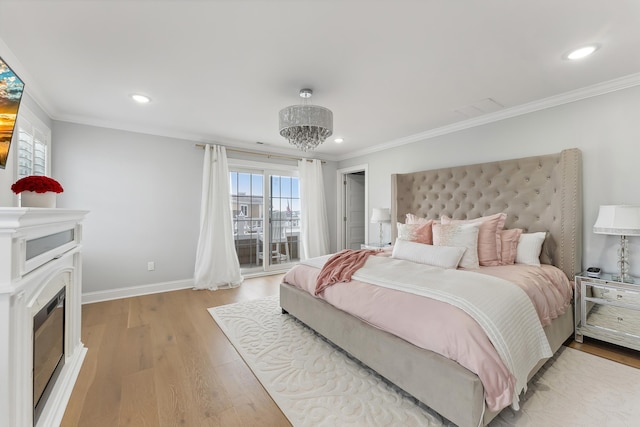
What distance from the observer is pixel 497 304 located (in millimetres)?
1651

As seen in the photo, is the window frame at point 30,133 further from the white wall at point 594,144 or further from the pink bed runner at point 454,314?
the white wall at point 594,144

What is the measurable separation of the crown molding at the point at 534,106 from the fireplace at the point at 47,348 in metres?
4.39

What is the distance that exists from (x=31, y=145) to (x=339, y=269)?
335 centimetres

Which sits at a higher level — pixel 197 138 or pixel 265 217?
pixel 197 138

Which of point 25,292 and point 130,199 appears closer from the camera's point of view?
point 25,292

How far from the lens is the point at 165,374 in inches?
80.5

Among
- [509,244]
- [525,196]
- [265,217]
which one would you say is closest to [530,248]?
[509,244]

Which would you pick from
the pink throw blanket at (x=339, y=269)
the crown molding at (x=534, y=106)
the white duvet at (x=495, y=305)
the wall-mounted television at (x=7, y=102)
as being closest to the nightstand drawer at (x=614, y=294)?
the white duvet at (x=495, y=305)

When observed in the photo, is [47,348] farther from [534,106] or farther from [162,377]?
[534,106]

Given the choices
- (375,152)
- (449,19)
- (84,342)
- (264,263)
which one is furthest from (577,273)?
(84,342)

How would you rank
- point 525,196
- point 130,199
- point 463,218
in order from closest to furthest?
1. point 525,196
2. point 463,218
3. point 130,199

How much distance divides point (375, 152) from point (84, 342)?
466 cm

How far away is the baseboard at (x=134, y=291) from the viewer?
3.56 meters

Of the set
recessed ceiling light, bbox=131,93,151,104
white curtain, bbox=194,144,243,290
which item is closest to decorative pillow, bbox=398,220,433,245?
white curtain, bbox=194,144,243,290
